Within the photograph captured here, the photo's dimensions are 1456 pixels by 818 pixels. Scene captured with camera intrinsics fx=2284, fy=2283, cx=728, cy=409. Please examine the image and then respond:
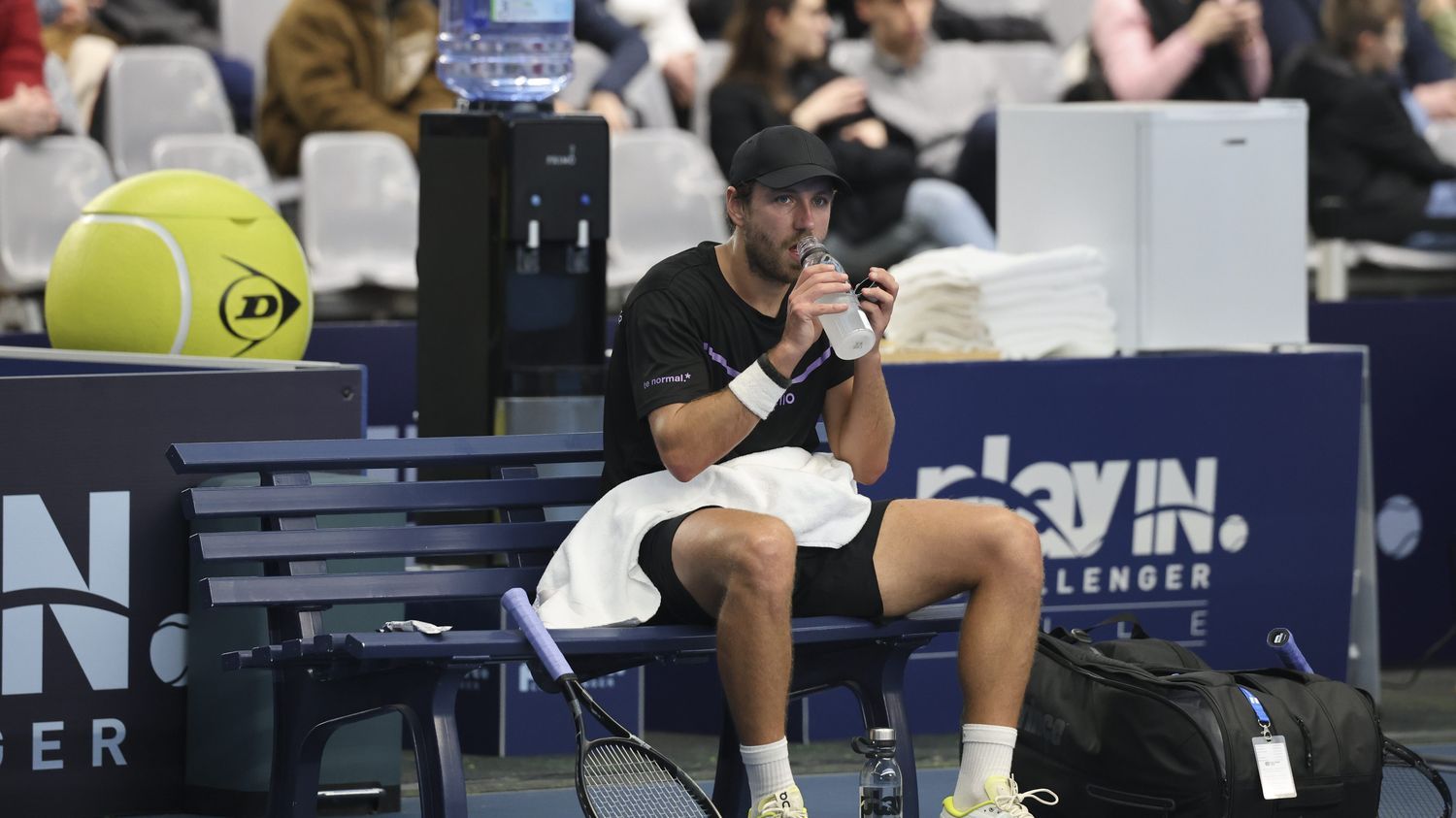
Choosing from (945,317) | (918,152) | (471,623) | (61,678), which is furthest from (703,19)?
(61,678)

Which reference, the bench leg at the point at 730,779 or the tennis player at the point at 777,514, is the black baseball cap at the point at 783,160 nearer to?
the tennis player at the point at 777,514

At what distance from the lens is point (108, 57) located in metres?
8.27

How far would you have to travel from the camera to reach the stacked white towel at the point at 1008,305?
614cm

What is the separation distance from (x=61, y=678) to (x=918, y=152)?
5023 mm

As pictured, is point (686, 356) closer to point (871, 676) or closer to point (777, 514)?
point (777, 514)

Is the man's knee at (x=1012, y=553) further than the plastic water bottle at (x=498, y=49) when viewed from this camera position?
No

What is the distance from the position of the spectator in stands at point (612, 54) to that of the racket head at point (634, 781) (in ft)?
16.3

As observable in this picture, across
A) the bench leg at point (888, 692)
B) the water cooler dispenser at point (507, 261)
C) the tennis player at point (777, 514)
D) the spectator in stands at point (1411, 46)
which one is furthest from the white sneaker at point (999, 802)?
the spectator in stands at point (1411, 46)

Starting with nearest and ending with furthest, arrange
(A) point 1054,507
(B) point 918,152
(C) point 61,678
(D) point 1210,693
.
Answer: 1. (D) point 1210,693
2. (C) point 61,678
3. (A) point 1054,507
4. (B) point 918,152

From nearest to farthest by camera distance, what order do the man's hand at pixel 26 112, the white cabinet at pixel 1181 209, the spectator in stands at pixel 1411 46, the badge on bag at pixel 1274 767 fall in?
the badge on bag at pixel 1274 767 < the white cabinet at pixel 1181 209 < the man's hand at pixel 26 112 < the spectator in stands at pixel 1411 46

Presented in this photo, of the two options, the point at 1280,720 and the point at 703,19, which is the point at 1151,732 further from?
the point at 703,19

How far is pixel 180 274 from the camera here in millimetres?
5195

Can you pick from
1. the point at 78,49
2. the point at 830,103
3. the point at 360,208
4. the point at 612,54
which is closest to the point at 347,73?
the point at 360,208

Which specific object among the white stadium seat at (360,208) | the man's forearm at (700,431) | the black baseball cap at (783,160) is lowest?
the man's forearm at (700,431)
